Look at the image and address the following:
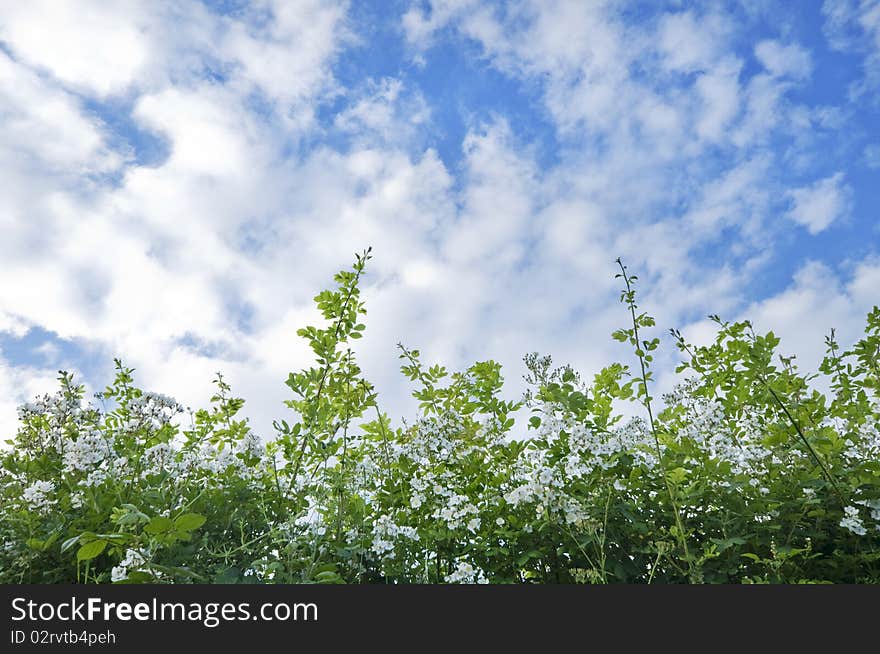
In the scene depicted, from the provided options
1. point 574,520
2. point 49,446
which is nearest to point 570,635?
point 574,520

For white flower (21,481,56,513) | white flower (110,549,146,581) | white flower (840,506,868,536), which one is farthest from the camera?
white flower (21,481,56,513)

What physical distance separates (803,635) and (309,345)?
289 centimetres

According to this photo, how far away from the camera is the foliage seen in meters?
2.95

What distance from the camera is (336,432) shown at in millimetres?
3746

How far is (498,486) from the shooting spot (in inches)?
135

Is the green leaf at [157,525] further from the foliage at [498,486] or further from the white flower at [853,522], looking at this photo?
the white flower at [853,522]

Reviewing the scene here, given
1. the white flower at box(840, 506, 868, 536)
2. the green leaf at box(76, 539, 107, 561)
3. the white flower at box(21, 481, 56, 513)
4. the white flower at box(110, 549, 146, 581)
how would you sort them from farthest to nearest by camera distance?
the white flower at box(21, 481, 56, 513) < the white flower at box(840, 506, 868, 536) < the white flower at box(110, 549, 146, 581) < the green leaf at box(76, 539, 107, 561)

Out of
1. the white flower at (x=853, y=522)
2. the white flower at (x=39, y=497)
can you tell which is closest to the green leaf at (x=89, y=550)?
the white flower at (x=39, y=497)

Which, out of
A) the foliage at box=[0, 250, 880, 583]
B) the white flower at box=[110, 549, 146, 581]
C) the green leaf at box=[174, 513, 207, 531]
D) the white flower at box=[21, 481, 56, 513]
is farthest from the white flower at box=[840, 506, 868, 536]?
the white flower at box=[21, 481, 56, 513]

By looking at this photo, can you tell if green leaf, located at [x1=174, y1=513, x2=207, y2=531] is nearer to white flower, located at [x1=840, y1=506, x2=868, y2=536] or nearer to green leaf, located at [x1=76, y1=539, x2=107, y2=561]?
green leaf, located at [x1=76, y1=539, x2=107, y2=561]

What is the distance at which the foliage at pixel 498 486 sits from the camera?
295 centimetres

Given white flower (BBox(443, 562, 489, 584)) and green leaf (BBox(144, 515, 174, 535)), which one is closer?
green leaf (BBox(144, 515, 174, 535))

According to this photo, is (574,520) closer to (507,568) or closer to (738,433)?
(507,568)

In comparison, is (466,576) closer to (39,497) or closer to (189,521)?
(189,521)
